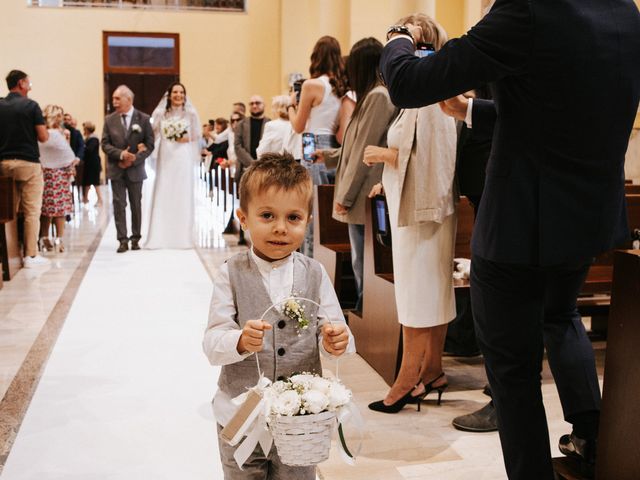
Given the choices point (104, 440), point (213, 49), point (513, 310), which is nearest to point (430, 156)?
point (513, 310)

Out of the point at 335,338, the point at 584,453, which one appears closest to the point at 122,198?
the point at 584,453

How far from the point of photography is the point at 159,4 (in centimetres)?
2167

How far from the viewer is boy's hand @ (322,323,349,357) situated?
196 centimetres

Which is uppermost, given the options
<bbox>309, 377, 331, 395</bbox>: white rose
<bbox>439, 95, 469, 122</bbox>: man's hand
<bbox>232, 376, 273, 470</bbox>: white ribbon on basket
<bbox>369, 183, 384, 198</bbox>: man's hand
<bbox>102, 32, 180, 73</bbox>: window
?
<bbox>102, 32, 180, 73</bbox>: window

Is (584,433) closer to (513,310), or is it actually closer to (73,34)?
(513,310)

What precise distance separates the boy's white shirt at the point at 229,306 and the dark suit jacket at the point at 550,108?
59 cm

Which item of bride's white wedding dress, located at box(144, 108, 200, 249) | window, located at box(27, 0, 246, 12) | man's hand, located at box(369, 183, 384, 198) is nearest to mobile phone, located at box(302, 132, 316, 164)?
man's hand, located at box(369, 183, 384, 198)

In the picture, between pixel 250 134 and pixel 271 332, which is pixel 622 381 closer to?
pixel 271 332

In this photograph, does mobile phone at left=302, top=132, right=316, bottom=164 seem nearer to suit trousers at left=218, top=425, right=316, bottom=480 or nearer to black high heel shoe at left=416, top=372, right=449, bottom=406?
black high heel shoe at left=416, top=372, right=449, bottom=406

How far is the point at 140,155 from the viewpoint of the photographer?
9.40 metres

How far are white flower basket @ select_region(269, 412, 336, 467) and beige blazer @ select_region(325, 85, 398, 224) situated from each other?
9.39 feet

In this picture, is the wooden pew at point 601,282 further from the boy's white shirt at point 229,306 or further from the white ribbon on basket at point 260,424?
the white ribbon on basket at point 260,424

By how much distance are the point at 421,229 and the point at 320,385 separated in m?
2.01

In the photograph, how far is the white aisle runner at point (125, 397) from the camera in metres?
3.37
